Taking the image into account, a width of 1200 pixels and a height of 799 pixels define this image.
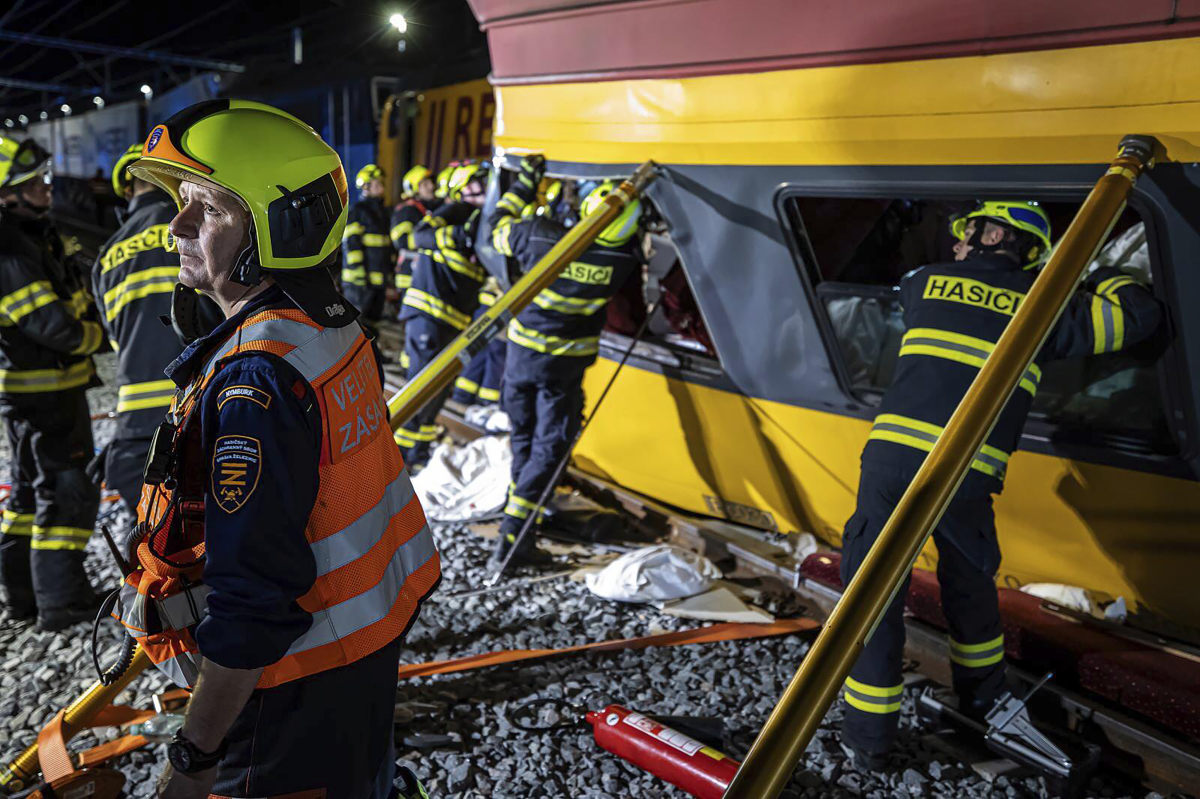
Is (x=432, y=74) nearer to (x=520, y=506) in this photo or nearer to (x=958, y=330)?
(x=520, y=506)

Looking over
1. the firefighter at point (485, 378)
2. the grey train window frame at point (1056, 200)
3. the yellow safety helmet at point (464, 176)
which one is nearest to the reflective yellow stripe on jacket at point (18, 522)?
the firefighter at point (485, 378)

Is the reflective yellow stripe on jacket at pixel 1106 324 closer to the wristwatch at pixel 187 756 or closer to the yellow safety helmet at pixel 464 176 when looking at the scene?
the wristwatch at pixel 187 756

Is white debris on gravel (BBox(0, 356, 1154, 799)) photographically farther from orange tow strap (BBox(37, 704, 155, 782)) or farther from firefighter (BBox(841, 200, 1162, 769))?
firefighter (BBox(841, 200, 1162, 769))

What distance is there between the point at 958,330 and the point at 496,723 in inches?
84.0

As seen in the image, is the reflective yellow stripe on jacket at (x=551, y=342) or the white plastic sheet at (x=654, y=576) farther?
the reflective yellow stripe on jacket at (x=551, y=342)

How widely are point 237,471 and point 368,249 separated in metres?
8.55

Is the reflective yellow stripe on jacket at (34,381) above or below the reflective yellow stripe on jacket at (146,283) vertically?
below

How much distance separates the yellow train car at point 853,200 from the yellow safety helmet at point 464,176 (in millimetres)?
1854

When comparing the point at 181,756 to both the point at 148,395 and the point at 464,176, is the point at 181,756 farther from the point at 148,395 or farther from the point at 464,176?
the point at 464,176

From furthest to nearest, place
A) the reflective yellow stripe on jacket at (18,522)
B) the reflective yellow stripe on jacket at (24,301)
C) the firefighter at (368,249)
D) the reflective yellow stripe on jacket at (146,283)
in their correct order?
the firefighter at (368,249) < the reflective yellow stripe on jacket at (18,522) < the reflective yellow stripe on jacket at (24,301) < the reflective yellow stripe on jacket at (146,283)

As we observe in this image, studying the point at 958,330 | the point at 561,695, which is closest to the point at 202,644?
the point at 561,695

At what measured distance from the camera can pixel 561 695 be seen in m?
3.45

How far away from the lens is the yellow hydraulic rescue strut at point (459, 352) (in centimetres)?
282

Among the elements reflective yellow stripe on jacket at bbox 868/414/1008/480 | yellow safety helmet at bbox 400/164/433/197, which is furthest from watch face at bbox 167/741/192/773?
yellow safety helmet at bbox 400/164/433/197
